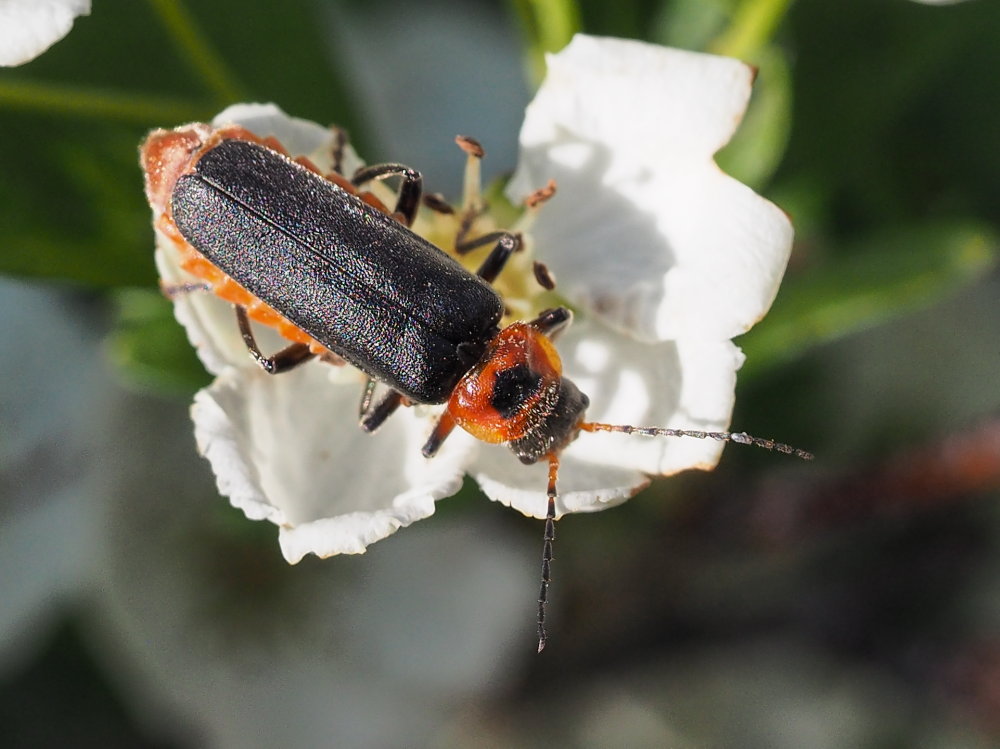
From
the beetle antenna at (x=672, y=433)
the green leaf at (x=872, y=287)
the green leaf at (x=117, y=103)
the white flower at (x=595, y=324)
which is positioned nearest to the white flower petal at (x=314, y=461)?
the white flower at (x=595, y=324)

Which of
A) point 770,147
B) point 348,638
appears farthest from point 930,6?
point 348,638

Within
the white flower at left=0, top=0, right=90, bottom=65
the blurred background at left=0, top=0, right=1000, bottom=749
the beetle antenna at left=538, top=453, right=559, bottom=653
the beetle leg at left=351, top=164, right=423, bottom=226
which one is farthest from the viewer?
the blurred background at left=0, top=0, right=1000, bottom=749

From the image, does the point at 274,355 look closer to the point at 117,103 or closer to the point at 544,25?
the point at 117,103

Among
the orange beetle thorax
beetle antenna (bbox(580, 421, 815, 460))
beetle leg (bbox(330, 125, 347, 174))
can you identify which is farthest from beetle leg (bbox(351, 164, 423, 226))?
beetle antenna (bbox(580, 421, 815, 460))

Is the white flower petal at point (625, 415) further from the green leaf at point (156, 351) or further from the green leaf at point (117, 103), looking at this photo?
the green leaf at point (117, 103)

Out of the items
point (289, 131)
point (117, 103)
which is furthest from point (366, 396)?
point (117, 103)

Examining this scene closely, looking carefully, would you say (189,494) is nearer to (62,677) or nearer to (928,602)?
(62,677)

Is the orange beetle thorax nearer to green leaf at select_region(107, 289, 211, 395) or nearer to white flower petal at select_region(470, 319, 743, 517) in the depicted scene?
white flower petal at select_region(470, 319, 743, 517)
